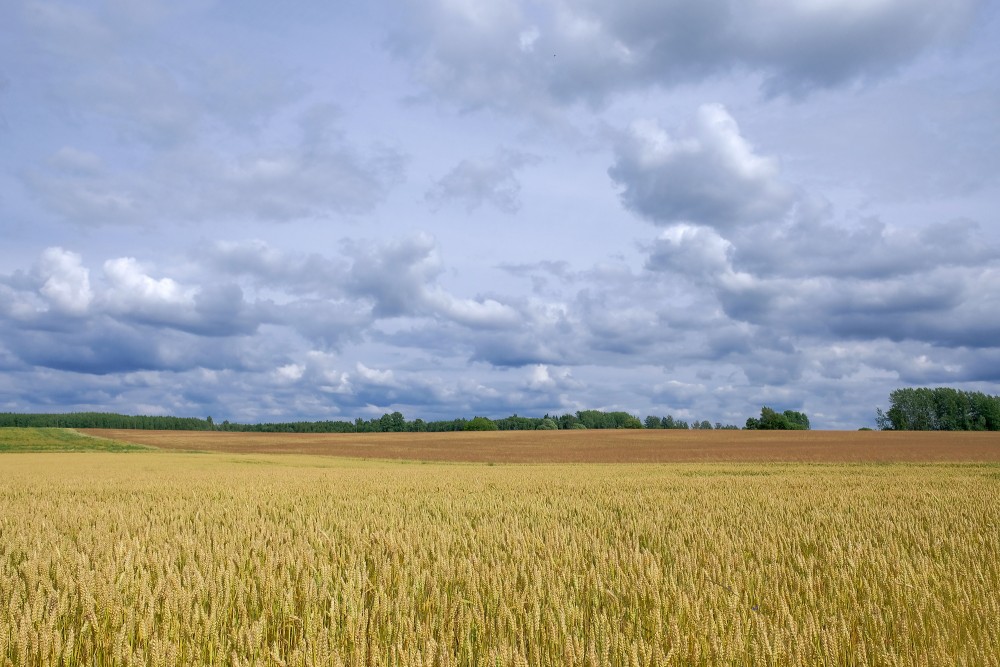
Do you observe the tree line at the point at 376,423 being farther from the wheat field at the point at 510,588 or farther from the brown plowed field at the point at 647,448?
the wheat field at the point at 510,588

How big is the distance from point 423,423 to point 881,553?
134980mm

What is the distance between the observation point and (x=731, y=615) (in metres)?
4.18

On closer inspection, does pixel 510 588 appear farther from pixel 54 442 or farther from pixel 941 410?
pixel 941 410

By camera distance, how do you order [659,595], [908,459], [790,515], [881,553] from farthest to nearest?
[908,459] → [790,515] → [881,553] → [659,595]

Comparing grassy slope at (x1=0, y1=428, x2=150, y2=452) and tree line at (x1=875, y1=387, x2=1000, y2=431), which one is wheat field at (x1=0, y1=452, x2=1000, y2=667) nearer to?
grassy slope at (x1=0, y1=428, x2=150, y2=452)

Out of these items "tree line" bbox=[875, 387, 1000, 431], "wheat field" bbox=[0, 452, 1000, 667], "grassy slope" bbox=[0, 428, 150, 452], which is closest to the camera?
"wheat field" bbox=[0, 452, 1000, 667]

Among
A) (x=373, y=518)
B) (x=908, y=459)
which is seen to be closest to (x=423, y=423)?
(x=908, y=459)

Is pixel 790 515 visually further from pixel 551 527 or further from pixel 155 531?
pixel 155 531

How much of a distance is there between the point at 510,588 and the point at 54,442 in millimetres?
72897

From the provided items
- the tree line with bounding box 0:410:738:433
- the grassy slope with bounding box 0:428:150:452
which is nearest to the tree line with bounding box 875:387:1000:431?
the tree line with bounding box 0:410:738:433

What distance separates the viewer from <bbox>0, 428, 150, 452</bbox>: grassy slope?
57478 mm

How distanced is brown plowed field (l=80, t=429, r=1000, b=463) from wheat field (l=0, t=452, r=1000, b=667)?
32.2m

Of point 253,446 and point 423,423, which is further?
point 423,423

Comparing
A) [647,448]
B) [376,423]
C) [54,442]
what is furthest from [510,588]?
[376,423]
